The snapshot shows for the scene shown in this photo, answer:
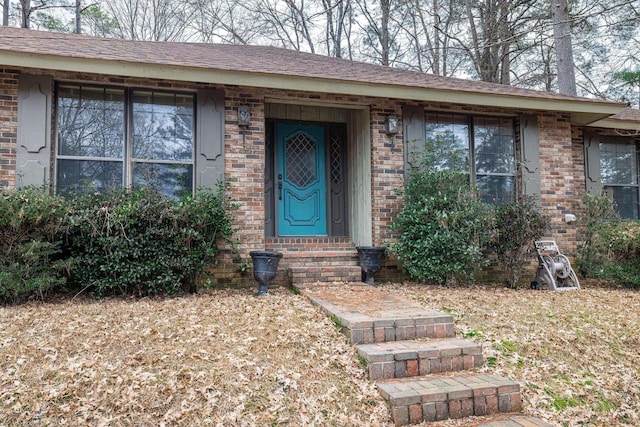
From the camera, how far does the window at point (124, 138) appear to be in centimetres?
505

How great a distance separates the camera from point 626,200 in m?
7.55

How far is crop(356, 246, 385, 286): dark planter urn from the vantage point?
17.9 ft

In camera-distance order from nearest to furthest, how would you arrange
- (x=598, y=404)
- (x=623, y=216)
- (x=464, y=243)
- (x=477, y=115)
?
(x=598, y=404) < (x=464, y=243) < (x=477, y=115) < (x=623, y=216)

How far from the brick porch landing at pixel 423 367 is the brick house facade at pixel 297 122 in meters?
1.94

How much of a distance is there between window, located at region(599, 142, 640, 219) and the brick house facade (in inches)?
20.0

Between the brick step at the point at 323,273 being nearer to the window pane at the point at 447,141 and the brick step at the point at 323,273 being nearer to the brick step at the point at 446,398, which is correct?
the window pane at the point at 447,141

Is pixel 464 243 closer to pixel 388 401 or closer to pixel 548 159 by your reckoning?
pixel 548 159

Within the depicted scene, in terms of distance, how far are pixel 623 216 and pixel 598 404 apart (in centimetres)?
601

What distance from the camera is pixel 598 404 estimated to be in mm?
2830

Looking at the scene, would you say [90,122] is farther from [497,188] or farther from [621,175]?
[621,175]

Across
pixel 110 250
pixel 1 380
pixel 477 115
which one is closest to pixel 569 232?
pixel 477 115

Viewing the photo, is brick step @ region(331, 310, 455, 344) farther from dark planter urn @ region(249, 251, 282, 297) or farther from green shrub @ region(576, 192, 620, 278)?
green shrub @ region(576, 192, 620, 278)

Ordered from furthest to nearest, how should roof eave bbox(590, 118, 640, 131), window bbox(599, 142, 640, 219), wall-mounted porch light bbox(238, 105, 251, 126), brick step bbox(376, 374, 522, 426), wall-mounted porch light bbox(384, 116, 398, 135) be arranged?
window bbox(599, 142, 640, 219), roof eave bbox(590, 118, 640, 131), wall-mounted porch light bbox(384, 116, 398, 135), wall-mounted porch light bbox(238, 105, 251, 126), brick step bbox(376, 374, 522, 426)

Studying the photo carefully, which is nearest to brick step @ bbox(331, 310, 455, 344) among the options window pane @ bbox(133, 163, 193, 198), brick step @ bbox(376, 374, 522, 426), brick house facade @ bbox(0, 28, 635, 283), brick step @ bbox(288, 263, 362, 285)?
brick step @ bbox(376, 374, 522, 426)
